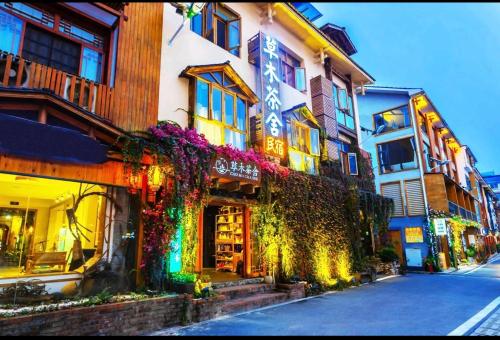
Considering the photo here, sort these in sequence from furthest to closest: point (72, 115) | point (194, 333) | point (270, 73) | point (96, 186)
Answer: point (270, 73) → point (96, 186) → point (72, 115) → point (194, 333)

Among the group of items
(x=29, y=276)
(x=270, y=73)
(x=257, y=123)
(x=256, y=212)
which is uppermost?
(x=270, y=73)

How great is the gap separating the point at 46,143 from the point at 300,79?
11.8 m

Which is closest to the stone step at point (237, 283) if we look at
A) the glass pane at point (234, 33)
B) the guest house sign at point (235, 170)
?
the guest house sign at point (235, 170)

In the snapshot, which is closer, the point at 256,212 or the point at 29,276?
the point at 29,276

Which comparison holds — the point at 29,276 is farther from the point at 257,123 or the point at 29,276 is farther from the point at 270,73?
the point at 270,73

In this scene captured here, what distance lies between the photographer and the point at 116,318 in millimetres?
6152

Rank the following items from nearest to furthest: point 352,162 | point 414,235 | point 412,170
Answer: point 352,162 < point 414,235 < point 412,170

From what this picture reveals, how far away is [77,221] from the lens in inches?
306

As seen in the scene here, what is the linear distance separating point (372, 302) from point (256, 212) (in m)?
4.66

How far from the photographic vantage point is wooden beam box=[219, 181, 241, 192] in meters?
9.92

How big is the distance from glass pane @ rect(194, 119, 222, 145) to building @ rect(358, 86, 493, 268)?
45.0ft

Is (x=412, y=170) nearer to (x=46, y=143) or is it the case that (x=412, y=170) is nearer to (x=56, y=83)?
(x=56, y=83)

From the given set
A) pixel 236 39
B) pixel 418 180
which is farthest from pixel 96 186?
pixel 418 180

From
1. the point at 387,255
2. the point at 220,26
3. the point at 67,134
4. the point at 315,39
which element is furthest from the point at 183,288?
the point at 387,255
